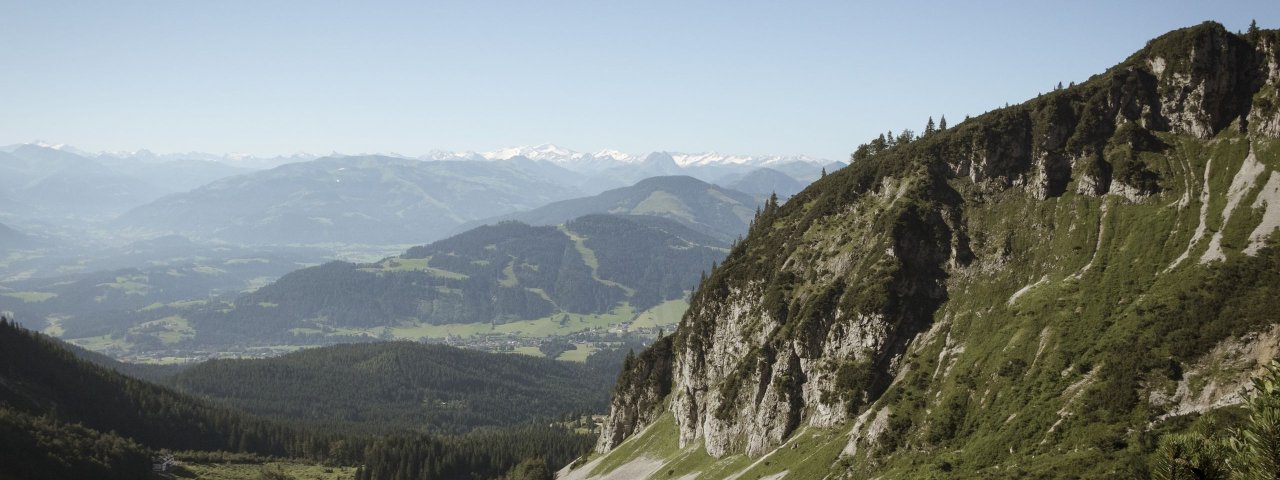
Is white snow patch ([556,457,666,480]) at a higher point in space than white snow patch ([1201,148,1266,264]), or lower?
lower

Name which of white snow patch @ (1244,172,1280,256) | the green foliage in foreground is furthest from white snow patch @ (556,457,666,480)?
the green foliage in foreground

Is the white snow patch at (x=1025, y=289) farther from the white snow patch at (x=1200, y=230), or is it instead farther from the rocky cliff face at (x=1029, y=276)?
the white snow patch at (x=1200, y=230)

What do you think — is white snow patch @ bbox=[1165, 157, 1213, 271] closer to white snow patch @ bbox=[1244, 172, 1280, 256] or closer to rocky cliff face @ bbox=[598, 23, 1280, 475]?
rocky cliff face @ bbox=[598, 23, 1280, 475]

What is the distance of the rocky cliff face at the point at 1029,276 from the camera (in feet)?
344

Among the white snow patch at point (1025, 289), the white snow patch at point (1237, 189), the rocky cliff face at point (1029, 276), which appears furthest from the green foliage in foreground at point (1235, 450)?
the white snow patch at point (1025, 289)

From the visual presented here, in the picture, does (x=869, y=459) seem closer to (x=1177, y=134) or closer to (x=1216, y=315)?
(x=1216, y=315)

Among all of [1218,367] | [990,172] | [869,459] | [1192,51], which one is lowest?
[869,459]

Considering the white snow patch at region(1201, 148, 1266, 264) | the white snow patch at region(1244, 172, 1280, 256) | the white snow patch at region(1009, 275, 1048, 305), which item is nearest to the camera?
the white snow patch at region(1244, 172, 1280, 256)

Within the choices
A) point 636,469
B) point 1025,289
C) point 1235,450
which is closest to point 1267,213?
point 1025,289

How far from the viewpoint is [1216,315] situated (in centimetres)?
10025

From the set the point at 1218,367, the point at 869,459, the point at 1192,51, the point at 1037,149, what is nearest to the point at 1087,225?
the point at 1037,149

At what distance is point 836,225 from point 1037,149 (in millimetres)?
40620

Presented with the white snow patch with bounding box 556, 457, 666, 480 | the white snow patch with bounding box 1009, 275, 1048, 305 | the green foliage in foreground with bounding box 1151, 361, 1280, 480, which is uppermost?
the green foliage in foreground with bounding box 1151, 361, 1280, 480

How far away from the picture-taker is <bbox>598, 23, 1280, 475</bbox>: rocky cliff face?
10475cm
